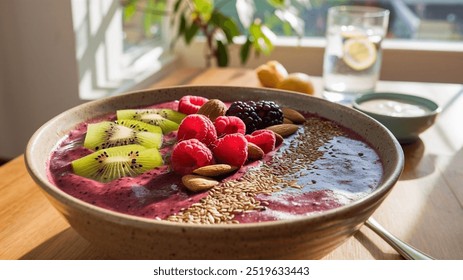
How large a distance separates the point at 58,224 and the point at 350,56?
955 millimetres

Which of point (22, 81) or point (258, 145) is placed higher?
point (258, 145)

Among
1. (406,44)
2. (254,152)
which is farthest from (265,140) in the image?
(406,44)

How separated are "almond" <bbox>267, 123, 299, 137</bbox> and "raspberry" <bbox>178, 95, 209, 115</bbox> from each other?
14 cm

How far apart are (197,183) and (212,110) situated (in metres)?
0.24

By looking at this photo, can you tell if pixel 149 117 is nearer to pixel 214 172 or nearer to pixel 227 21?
pixel 214 172

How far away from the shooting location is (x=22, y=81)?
199 cm

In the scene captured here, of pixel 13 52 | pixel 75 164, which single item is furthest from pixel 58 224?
pixel 13 52

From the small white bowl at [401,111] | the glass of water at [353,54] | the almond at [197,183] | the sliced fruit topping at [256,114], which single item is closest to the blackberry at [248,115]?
the sliced fruit topping at [256,114]

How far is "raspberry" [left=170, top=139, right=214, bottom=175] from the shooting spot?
0.66 metres

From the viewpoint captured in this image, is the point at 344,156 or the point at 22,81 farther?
the point at 22,81

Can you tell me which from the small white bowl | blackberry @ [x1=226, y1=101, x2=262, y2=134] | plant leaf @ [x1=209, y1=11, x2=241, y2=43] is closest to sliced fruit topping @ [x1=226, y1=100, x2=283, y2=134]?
blackberry @ [x1=226, y1=101, x2=262, y2=134]
